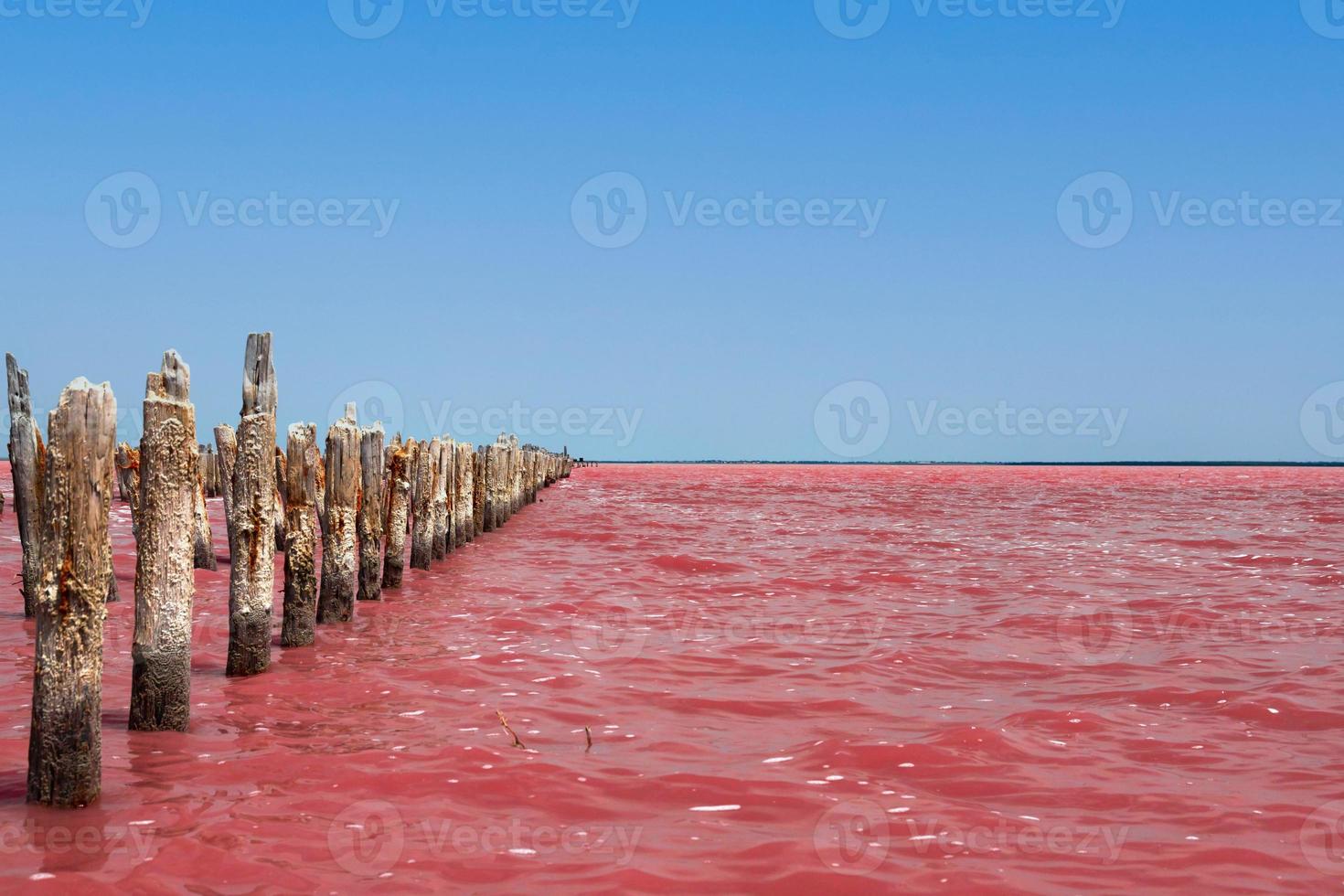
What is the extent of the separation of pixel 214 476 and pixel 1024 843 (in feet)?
82.6

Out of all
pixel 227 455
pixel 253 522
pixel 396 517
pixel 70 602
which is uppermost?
pixel 227 455

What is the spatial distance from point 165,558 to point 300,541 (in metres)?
3.05

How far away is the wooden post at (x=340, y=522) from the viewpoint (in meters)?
9.59

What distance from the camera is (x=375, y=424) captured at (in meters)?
10.6

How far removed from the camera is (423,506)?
14.1m

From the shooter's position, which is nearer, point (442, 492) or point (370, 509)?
point (370, 509)

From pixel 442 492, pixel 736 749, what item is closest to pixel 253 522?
pixel 736 749

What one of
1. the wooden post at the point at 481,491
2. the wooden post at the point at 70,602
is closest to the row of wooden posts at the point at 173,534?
the wooden post at the point at 70,602

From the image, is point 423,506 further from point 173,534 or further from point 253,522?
point 173,534

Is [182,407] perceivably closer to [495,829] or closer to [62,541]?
[62,541]

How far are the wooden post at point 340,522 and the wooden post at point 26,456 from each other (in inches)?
92.3

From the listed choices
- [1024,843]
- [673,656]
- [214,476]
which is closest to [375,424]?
[673,656]

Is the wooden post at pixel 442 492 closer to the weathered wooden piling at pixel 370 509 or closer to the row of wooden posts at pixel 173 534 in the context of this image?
the row of wooden posts at pixel 173 534

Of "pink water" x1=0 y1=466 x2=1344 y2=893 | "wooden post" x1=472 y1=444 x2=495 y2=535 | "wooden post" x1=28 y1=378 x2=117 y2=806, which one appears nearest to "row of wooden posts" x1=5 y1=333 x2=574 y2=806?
"wooden post" x1=28 y1=378 x2=117 y2=806
